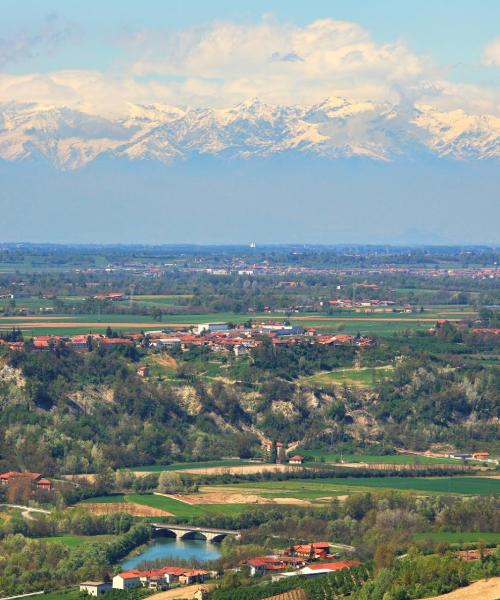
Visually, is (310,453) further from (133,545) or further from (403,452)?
(133,545)

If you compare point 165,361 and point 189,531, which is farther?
point 165,361

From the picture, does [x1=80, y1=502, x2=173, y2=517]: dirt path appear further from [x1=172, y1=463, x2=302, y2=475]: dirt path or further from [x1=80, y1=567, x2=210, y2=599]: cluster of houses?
[x1=80, y1=567, x2=210, y2=599]: cluster of houses

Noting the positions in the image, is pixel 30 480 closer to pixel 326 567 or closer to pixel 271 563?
pixel 271 563

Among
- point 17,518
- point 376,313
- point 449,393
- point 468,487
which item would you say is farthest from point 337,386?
point 376,313

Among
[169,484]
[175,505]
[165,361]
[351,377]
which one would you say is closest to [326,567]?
[175,505]

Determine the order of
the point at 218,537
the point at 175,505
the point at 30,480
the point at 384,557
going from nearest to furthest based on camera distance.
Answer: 1. the point at 384,557
2. the point at 218,537
3. the point at 175,505
4. the point at 30,480

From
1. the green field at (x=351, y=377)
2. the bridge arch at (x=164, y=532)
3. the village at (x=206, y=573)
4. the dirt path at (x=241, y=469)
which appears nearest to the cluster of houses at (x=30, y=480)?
the dirt path at (x=241, y=469)
